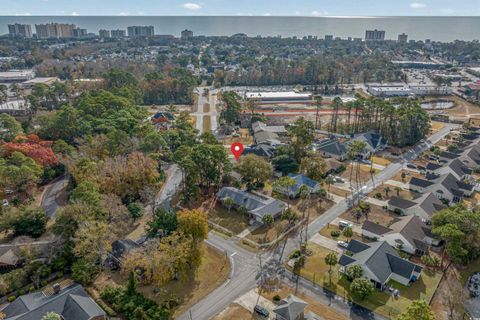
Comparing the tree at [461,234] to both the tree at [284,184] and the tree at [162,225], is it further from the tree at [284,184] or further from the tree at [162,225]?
the tree at [162,225]

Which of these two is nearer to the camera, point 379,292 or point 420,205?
point 379,292

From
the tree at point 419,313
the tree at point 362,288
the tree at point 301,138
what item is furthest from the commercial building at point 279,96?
the tree at point 419,313

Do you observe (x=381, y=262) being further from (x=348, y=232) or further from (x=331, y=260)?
(x=348, y=232)

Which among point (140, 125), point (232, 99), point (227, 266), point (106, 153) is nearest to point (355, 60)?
point (232, 99)

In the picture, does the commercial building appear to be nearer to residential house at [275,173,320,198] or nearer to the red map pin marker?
the red map pin marker

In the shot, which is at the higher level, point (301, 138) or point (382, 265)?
point (301, 138)

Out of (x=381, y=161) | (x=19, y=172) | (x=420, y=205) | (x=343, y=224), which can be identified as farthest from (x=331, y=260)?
(x=19, y=172)
